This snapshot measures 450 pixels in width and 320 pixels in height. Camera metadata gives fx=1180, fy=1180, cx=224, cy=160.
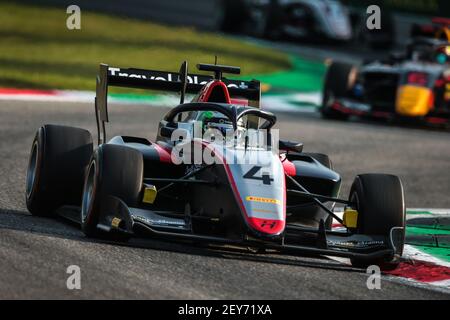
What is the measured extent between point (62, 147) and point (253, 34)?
73.1 feet

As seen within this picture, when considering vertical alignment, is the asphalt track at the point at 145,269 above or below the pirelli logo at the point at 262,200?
below

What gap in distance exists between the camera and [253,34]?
30.8 m

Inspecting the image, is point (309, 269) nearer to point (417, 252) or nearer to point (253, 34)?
point (417, 252)

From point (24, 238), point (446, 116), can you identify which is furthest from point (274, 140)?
point (446, 116)

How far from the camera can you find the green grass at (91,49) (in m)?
20.4

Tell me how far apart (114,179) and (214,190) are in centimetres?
68

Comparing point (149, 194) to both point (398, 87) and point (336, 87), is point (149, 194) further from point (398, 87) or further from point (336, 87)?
point (336, 87)

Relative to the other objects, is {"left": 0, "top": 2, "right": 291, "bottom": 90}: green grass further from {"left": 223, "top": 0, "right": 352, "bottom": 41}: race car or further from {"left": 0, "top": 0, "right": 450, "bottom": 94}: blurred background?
{"left": 223, "top": 0, "right": 352, "bottom": 41}: race car

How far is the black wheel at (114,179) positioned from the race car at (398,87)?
10933mm

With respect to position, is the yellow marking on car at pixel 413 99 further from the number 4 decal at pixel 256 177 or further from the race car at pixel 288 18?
the race car at pixel 288 18

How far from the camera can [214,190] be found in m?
7.99

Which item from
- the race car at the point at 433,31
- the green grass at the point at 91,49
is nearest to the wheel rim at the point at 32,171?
the green grass at the point at 91,49

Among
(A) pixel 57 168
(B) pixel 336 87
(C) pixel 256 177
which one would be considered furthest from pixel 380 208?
(B) pixel 336 87

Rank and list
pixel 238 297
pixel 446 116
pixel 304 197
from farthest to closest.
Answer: pixel 446 116, pixel 304 197, pixel 238 297
